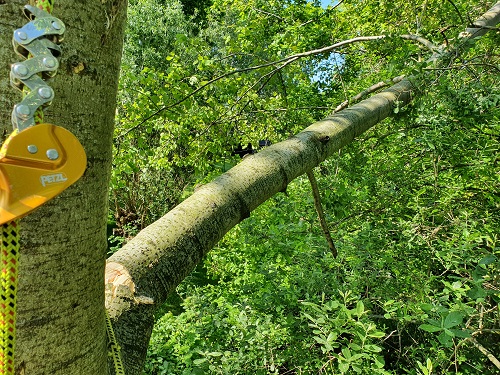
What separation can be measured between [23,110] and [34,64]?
0.24 ft

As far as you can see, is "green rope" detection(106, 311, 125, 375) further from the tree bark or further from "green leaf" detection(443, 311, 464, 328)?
"green leaf" detection(443, 311, 464, 328)

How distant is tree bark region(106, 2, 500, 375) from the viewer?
111cm

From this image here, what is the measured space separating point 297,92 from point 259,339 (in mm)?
6193

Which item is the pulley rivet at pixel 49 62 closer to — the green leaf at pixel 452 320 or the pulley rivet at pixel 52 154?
the pulley rivet at pixel 52 154

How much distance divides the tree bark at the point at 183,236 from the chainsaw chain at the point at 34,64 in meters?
0.64

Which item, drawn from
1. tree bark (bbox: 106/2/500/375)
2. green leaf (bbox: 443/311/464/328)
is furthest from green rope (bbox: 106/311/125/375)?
green leaf (bbox: 443/311/464/328)

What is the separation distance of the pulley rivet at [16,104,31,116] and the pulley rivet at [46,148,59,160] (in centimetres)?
6

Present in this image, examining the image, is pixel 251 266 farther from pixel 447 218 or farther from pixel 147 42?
pixel 147 42

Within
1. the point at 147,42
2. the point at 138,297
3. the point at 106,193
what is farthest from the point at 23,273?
the point at 147,42

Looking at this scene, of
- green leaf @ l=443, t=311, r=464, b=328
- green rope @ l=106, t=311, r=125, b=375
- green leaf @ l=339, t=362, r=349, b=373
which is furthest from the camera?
green leaf @ l=339, t=362, r=349, b=373

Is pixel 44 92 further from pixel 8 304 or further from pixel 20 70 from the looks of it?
pixel 8 304

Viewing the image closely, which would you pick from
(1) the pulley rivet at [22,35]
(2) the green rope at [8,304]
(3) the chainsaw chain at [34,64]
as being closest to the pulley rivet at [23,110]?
(3) the chainsaw chain at [34,64]

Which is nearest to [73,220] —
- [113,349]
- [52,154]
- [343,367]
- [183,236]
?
[52,154]

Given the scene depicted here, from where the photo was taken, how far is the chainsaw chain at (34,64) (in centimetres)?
60
